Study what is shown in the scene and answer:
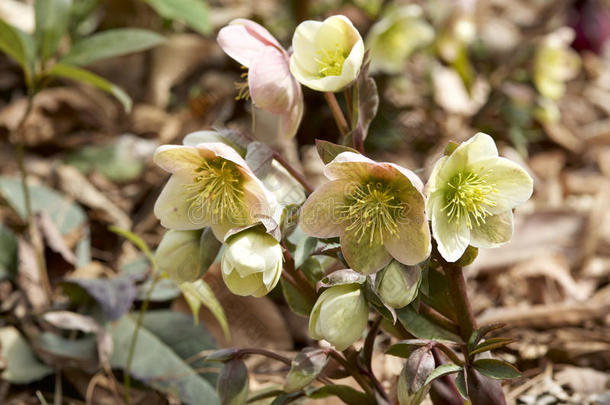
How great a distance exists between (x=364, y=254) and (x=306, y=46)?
22 cm

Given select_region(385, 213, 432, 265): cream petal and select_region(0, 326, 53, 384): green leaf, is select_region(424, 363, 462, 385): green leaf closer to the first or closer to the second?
select_region(385, 213, 432, 265): cream petal

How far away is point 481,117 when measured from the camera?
167 centimetres

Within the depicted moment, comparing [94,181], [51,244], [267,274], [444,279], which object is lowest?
[94,181]

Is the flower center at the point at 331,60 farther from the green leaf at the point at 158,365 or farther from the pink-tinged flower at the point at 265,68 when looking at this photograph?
the green leaf at the point at 158,365

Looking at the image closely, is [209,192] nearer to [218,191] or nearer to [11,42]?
[218,191]

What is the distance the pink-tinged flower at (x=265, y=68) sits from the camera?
0.63m

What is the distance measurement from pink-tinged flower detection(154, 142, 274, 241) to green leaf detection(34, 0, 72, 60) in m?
0.53

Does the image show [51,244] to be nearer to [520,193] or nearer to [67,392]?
[67,392]

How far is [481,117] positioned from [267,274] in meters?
1.23

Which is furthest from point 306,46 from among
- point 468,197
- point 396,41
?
point 396,41

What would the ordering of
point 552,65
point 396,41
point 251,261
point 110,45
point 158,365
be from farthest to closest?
point 552,65 → point 396,41 → point 110,45 → point 158,365 → point 251,261

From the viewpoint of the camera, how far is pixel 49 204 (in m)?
1.24

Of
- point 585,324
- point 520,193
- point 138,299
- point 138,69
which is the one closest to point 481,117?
point 585,324

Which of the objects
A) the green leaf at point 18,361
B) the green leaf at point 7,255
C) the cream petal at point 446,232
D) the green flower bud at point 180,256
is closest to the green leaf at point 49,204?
the green leaf at point 7,255
